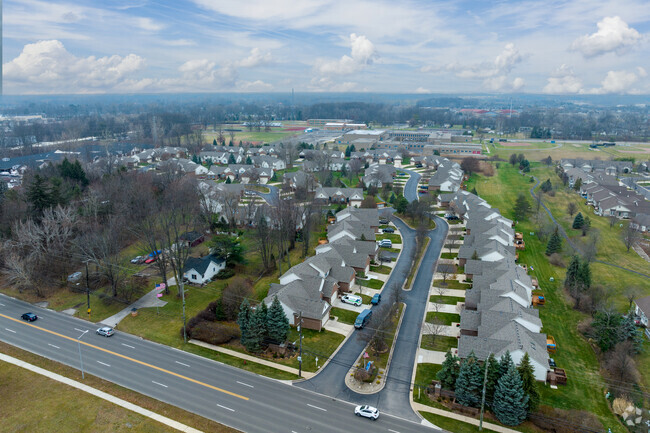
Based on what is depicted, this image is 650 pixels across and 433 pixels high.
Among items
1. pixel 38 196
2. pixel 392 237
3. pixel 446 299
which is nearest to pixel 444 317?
pixel 446 299

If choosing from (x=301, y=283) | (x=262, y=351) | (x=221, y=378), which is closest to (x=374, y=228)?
(x=301, y=283)

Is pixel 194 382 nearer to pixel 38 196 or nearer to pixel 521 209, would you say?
pixel 38 196

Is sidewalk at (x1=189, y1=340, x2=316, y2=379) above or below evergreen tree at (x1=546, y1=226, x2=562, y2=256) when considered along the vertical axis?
below

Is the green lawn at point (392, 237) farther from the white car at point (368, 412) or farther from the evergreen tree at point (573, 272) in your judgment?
the white car at point (368, 412)

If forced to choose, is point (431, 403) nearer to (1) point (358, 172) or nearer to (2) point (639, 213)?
(2) point (639, 213)

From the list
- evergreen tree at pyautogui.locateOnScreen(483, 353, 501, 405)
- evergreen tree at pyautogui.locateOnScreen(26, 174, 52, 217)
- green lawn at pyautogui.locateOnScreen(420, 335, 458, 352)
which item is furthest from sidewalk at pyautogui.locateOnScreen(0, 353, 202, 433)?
evergreen tree at pyautogui.locateOnScreen(26, 174, 52, 217)

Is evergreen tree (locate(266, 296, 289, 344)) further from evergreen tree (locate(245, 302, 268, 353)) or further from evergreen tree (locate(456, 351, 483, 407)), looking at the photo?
evergreen tree (locate(456, 351, 483, 407))

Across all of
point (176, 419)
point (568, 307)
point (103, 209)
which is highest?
point (103, 209)
